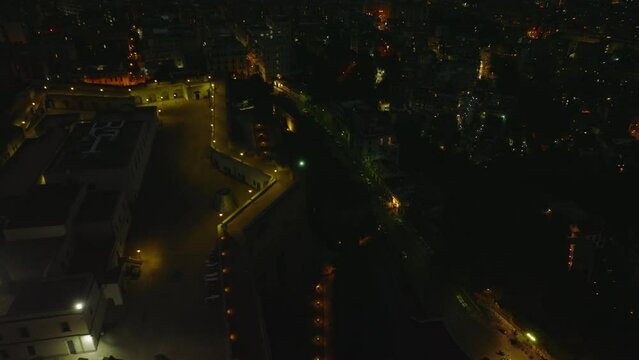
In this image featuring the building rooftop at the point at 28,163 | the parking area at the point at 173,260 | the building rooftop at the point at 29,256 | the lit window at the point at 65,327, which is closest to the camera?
the lit window at the point at 65,327

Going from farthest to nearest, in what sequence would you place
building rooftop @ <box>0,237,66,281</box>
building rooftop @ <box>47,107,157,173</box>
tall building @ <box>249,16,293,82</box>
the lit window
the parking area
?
1. tall building @ <box>249,16,293,82</box>
2. building rooftop @ <box>47,107,157,173</box>
3. building rooftop @ <box>0,237,66,281</box>
4. the parking area
5. the lit window

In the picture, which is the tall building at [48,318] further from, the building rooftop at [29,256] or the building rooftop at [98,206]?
the building rooftop at [98,206]

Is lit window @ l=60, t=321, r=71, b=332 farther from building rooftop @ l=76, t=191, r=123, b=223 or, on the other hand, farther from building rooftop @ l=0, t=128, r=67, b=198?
building rooftop @ l=0, t=128, r=67, b=198

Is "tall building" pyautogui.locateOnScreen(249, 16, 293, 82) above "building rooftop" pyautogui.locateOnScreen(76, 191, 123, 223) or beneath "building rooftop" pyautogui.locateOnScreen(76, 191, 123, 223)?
above

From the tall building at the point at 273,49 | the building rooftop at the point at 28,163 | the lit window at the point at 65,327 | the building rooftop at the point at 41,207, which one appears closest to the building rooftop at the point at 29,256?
the building rooftop at the point at 41,207

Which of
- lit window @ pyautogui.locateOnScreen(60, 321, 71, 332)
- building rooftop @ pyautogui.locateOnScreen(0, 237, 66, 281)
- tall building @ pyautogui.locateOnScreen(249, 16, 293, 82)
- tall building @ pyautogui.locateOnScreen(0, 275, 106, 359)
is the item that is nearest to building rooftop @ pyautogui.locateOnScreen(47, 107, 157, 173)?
building rooftop @ pyautogui.locateOnScreen(0, 237, 66, 281)

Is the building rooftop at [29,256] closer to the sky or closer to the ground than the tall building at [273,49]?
closer to the ground

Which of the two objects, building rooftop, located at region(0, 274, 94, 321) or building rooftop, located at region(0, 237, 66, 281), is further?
building rooftop, located at region(0, 237, 66, 281)
